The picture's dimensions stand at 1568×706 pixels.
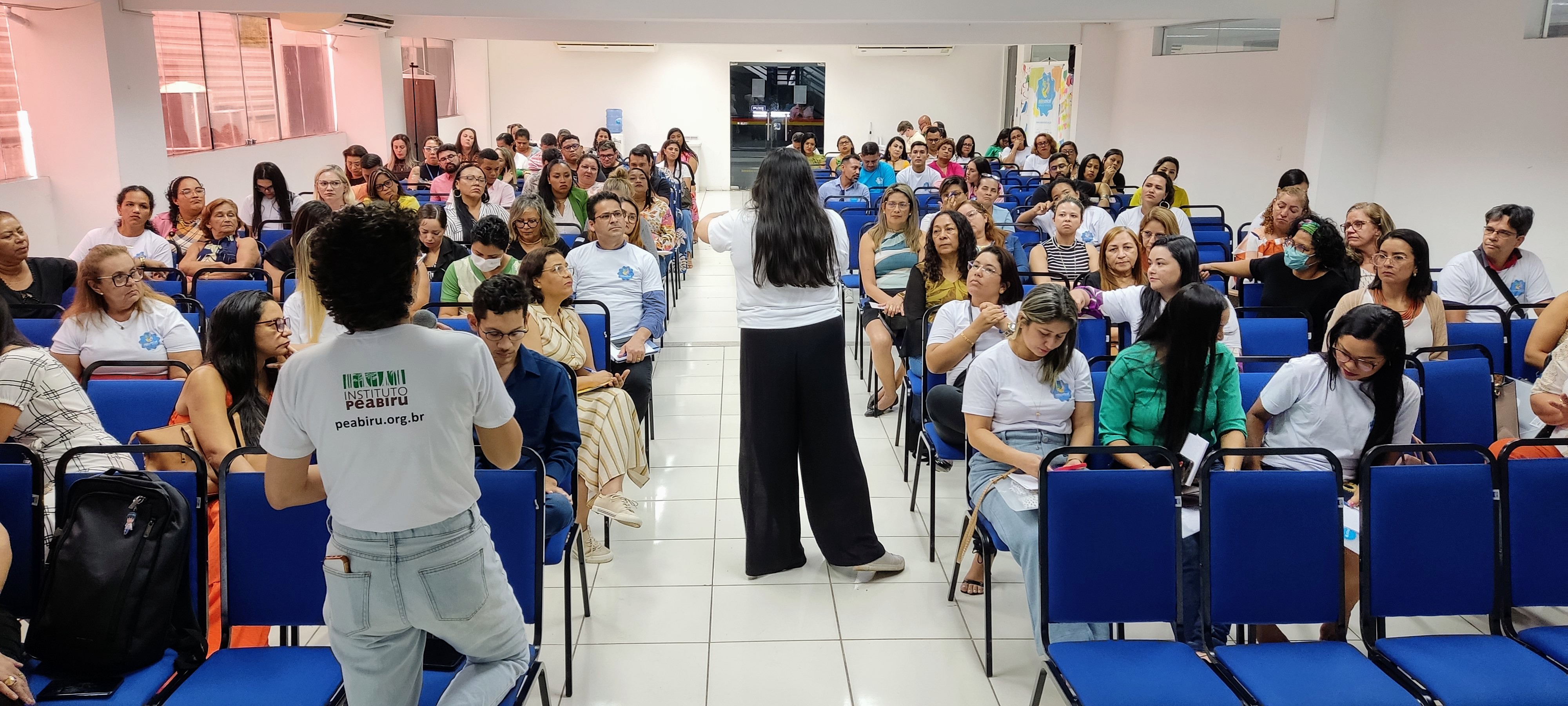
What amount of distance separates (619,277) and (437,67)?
1438 cm

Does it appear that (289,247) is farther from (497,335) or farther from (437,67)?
(437,67)

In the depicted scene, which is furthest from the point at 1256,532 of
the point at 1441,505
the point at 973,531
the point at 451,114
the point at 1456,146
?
the point at 451,114

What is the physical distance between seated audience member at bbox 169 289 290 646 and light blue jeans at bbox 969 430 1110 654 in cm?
220

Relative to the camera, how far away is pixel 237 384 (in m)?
3.02

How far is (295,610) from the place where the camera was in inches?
99.5

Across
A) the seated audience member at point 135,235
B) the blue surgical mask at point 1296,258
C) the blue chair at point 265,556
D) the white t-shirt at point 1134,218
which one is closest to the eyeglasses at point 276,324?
the blue chair at point 265,556

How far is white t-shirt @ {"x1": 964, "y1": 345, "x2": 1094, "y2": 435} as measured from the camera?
129 inches

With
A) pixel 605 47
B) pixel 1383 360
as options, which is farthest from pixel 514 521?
pixel 605 47

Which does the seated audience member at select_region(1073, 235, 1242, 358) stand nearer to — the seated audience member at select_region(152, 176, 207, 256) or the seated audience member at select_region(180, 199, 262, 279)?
the seated audience member at select_region(180, 199, 262, 279)

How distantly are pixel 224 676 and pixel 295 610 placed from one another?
0.26m

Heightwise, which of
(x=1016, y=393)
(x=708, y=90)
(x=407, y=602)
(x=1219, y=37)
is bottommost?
(x=407, y=602)

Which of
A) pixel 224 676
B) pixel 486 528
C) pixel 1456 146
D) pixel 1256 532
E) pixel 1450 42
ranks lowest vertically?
pixel 224 676

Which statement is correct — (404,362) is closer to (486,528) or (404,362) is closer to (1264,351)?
(486,528)

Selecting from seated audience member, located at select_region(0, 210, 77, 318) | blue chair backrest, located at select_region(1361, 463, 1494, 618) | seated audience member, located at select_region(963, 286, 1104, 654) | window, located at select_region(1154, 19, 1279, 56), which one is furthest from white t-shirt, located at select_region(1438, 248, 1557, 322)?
seated audience member, located at select_region(0, 210, 77, 318)
